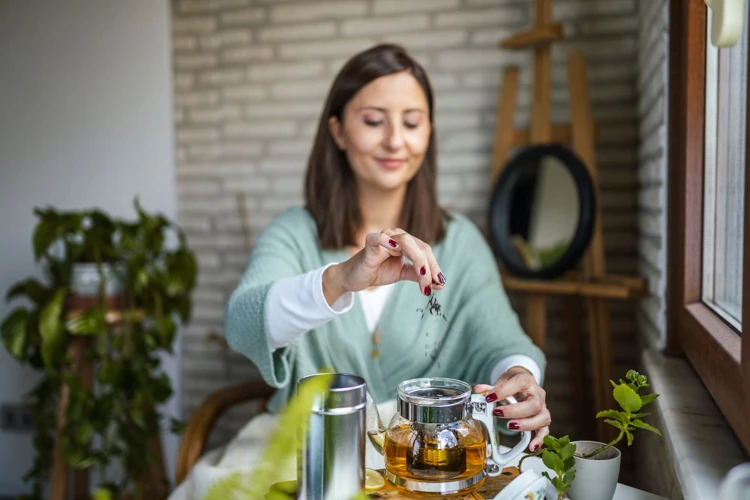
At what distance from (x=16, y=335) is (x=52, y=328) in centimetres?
16

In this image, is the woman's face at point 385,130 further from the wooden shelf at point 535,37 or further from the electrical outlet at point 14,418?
the electrical outlet at point 14,418

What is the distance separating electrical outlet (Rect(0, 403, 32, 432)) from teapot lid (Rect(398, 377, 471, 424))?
226cm

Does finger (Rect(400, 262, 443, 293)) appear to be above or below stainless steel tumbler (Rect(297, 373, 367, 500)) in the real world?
above

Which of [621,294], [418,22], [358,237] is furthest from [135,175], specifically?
[621,294]

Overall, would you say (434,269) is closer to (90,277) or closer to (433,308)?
(433,308)

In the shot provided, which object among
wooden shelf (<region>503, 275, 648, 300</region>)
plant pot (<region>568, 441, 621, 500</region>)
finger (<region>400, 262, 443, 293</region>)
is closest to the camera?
plant pot (<region>568, 441, 621, 500</region>)

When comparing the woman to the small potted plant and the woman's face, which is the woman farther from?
the small potted plant

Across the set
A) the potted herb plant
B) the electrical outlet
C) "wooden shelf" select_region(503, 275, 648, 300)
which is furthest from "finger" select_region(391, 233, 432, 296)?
the electrical outlet

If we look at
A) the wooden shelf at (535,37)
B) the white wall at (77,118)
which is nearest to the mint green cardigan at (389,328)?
the wooden shelf at (535,37)

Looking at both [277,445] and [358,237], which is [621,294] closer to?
[358,237]

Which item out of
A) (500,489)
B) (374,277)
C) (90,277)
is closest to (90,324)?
(90,277)

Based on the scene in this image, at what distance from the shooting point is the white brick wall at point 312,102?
6.31 feet

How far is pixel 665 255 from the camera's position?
1403 millimetres

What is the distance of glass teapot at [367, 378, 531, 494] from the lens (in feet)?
2.59
